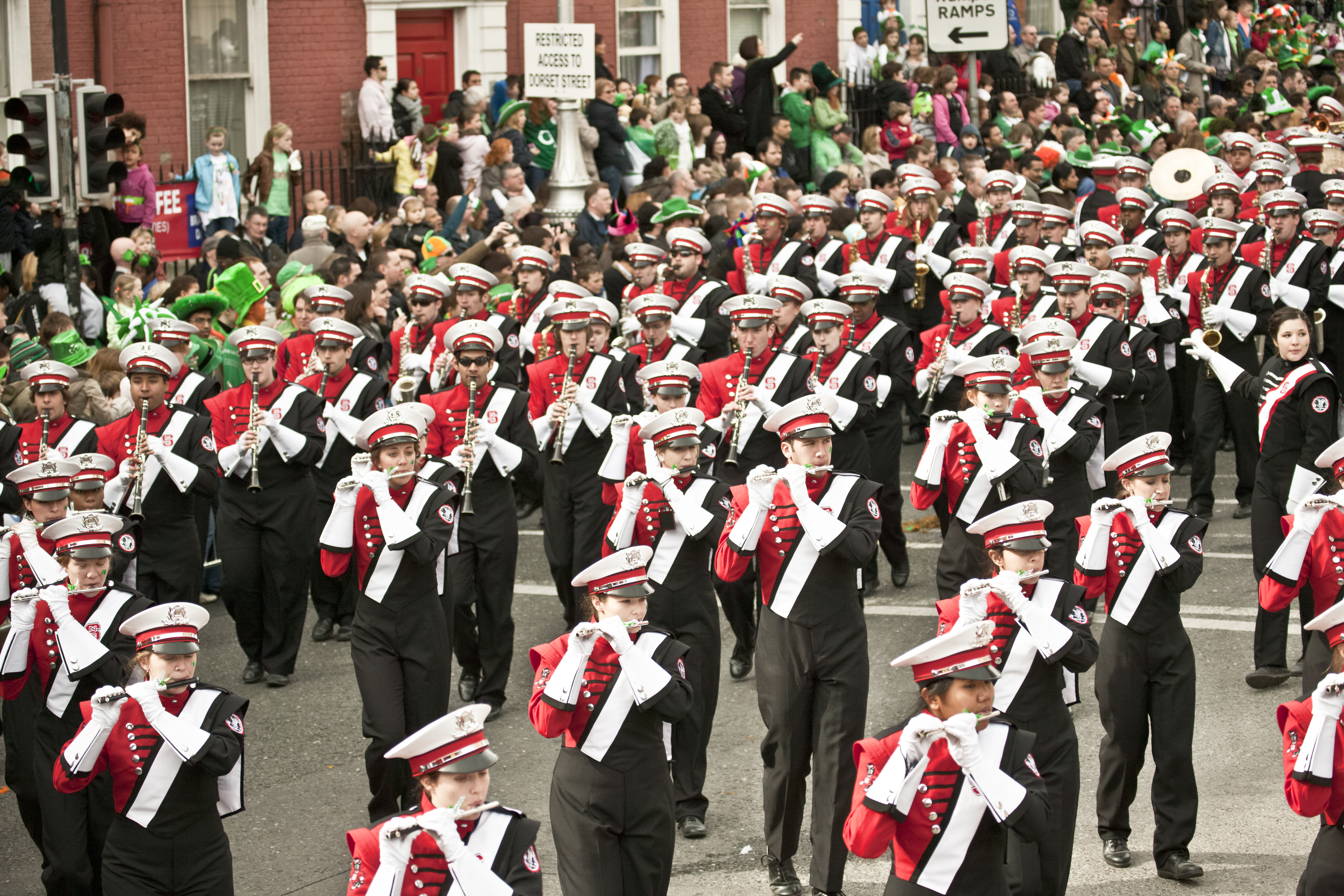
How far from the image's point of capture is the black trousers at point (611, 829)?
23.5ft

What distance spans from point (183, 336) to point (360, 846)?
6829 millimetres

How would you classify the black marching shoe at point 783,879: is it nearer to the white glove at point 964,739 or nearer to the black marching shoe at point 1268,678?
the white glove at point 964,739

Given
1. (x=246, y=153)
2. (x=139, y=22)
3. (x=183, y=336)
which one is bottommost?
(x=183, y=336)

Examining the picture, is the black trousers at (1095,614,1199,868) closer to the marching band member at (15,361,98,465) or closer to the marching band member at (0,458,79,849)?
Answer: the marching band member at (0,458,79,849)

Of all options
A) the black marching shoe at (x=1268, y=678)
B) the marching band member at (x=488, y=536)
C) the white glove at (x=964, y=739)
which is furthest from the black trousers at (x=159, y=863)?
the black marching shoe at (x=1268, y=678)

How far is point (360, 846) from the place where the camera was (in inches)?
232

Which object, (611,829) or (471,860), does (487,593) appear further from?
(471,860)

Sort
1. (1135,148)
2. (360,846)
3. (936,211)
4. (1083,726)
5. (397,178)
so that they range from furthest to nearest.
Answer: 1. (1135,148)
2. (397,178)
3. (936,211)
4. (1083,726)
5. (360,846)

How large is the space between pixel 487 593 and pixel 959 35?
7131 mm

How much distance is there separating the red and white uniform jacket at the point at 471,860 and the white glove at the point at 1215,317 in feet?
30.0

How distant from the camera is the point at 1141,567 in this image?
8477mm

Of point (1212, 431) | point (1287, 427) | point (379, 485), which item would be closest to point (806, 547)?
point (379, 485)

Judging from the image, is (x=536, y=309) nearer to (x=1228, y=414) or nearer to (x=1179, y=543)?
(x=1228, y=414)

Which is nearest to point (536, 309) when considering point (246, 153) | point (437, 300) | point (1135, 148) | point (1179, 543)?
point (437, 300)
